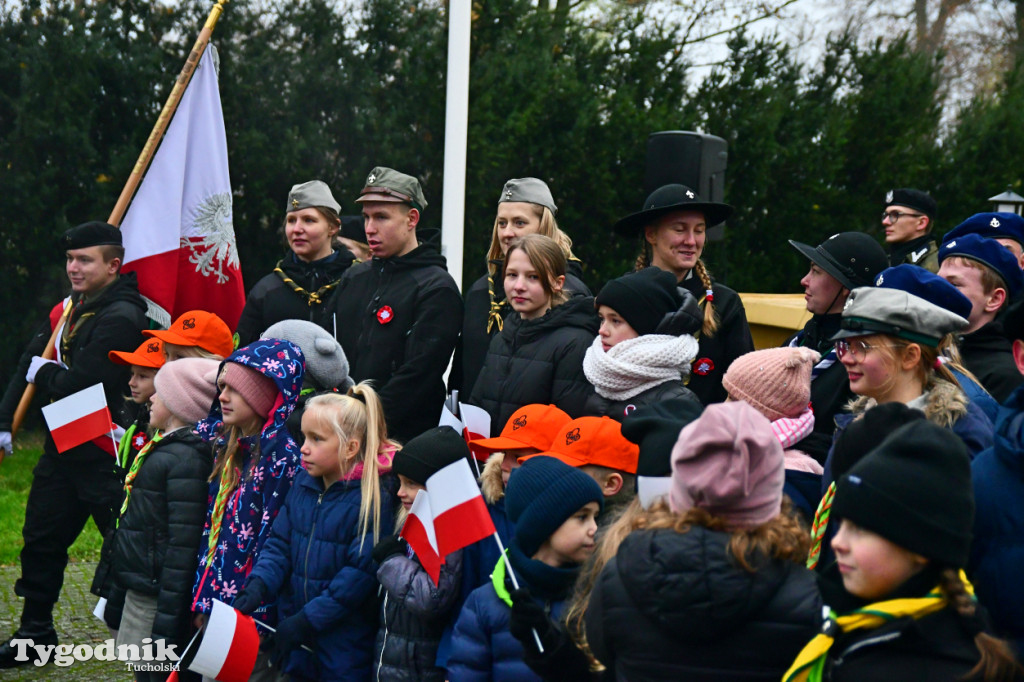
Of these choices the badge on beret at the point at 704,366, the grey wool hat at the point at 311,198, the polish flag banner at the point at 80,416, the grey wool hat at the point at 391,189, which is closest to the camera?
the badge on beret at the point at 704,366

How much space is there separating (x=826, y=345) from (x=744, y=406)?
190 centimetres

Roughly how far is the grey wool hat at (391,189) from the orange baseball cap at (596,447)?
236cm

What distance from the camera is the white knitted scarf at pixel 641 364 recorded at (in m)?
3.90

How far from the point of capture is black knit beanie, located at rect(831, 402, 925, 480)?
8.64 ft

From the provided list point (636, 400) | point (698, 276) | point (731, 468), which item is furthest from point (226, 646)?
point (698, 276)

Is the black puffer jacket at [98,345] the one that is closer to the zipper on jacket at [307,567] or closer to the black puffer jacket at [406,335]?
the black puffer jacket at [406,335]

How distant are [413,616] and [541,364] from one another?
46.3 inches

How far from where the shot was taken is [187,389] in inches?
184

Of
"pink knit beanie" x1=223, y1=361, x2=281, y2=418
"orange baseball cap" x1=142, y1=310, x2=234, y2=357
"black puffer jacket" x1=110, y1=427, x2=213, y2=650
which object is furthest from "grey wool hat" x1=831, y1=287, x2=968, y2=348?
"orange baseball cap" x1=142, y1=310, x2=234, y2=357

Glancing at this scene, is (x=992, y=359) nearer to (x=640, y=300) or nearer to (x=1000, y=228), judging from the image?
(x=1000, y=228)

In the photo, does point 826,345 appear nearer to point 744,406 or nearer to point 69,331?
point 744,406

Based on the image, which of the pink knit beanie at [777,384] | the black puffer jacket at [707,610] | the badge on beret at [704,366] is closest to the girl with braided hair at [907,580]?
the black puffer jacket at [707,610]

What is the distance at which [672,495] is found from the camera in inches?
99.3

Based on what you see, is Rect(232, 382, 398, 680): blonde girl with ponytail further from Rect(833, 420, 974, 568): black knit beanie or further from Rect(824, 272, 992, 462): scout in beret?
Rect(833, 420, 974, 568): black knit beanie
